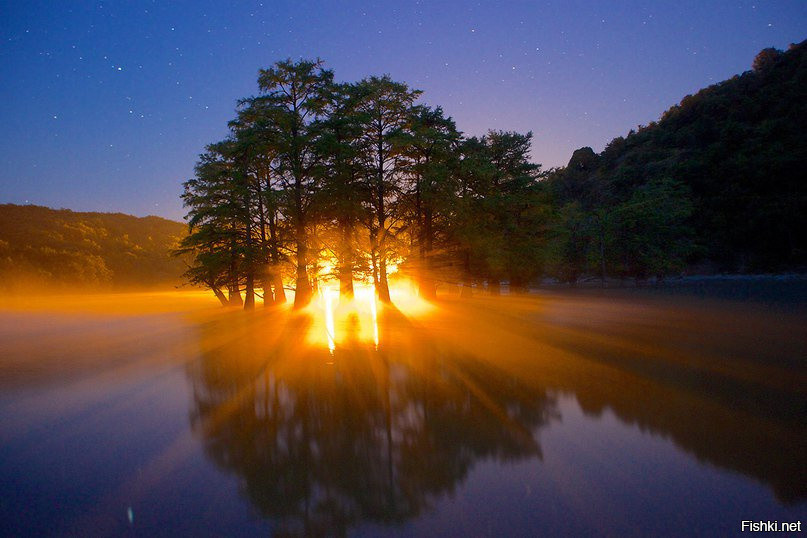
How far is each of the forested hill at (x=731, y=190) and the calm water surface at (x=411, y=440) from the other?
4331 centimetres

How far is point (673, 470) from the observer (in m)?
5.41

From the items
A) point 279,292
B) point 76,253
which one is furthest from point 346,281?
point 76,253

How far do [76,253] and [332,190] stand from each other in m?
69.9

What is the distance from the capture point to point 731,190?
59594 mm

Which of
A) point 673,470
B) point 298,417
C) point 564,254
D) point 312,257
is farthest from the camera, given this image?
point 564,254

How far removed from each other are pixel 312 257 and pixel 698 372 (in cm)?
2062

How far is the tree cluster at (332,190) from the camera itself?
2519 centimetres

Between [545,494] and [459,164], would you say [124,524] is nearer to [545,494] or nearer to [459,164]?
[545,494]

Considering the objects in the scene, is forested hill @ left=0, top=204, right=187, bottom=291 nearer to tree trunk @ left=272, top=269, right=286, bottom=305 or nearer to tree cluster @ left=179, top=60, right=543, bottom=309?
tree trunk @ left=272, top=269, right=286, bottom=305

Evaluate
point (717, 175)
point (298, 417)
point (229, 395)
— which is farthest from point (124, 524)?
point (717, 175)

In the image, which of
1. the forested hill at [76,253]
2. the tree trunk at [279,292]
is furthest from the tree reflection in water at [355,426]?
the forested hill at [76,253]

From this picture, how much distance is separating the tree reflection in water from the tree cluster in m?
13.2

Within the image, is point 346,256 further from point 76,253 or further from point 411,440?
point 76,253

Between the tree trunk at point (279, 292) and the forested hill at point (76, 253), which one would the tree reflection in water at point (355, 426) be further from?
the forested hill at point (76, 253)
